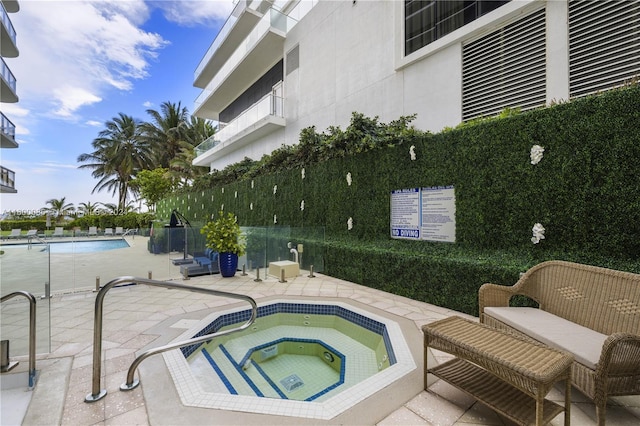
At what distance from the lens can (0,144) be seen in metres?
18.8

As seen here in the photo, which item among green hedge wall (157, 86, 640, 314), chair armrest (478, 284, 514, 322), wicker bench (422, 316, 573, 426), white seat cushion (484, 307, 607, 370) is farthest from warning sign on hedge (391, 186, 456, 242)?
wicker bench (422, 316, 573, 426)

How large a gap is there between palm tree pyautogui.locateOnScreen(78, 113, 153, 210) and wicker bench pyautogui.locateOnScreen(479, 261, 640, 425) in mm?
36221

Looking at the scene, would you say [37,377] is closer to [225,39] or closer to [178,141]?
[225,39]

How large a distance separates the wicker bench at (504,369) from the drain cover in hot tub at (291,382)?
1.71 m

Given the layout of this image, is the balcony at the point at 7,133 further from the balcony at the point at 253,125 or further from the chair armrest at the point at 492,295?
the chair armrest at the point at 492,295

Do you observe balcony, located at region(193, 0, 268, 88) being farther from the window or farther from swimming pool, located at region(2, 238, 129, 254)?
swimming pool, located at region(2, 238, 129, 254)

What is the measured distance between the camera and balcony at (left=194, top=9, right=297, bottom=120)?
1274cm

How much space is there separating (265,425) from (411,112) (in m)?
7.54

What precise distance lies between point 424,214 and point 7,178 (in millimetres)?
27398

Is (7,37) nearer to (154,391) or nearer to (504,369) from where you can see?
(154,391)

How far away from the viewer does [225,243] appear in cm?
735

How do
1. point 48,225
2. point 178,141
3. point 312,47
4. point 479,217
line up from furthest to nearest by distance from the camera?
1. point 178,141
2. point 48,225
3. point 312,47
4. point 479,217

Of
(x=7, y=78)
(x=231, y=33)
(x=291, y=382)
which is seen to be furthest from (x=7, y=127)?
(x=291, y=382)

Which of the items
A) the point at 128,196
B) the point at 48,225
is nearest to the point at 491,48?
the point at 48,225
